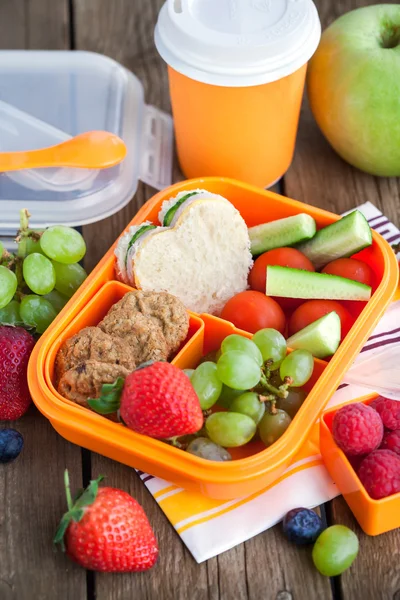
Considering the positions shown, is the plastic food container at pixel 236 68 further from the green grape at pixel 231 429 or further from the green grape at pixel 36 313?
the green grape at pixel 231 429

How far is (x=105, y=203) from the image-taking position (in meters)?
1.54

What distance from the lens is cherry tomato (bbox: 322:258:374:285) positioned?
1351mm

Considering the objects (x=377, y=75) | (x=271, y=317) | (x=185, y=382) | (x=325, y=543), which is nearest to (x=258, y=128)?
(x=377, y=75)

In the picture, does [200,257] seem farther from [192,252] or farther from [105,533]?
[105,533]

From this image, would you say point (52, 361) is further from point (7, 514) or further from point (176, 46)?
point (176, 46)

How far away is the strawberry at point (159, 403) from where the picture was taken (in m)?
1.04

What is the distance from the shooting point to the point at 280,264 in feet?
4.49

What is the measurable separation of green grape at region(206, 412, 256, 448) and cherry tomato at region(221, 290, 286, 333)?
0.21 metres

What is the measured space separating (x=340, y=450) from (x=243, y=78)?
642mm

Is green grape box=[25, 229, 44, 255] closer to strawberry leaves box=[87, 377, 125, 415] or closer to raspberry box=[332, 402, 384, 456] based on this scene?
strawberry leaves box=[87, 377, 125, 415]

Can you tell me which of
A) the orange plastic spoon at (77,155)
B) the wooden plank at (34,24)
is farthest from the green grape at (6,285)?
the wooden plank at (34,24)

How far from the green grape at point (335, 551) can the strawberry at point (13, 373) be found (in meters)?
0.49

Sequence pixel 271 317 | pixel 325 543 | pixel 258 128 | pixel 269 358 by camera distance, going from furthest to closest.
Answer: pixel 258 128 → pixel 271 317 → pixel 269 358 → pixel 325 543

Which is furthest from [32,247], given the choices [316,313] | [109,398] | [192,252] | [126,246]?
[316,313]
